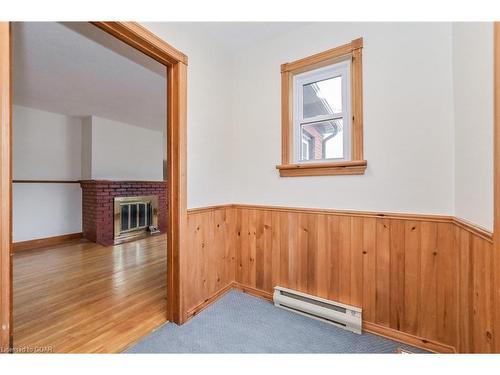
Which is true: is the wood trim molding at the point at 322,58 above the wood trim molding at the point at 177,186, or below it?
above

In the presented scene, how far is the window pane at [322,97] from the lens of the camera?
1.82m

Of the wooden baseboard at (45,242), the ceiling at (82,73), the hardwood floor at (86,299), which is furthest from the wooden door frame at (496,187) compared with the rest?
the wooden baseboard at (45,242)

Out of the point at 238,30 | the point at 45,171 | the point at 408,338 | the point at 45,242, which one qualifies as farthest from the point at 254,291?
the point at 45,171

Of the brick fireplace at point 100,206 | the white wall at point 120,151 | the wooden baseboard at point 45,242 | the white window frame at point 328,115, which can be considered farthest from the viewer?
the white wall at point 120,151

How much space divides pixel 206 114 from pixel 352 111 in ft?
3.82

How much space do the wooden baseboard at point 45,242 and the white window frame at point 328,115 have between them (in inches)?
174

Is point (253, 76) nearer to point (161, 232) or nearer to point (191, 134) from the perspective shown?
point (191, 134)

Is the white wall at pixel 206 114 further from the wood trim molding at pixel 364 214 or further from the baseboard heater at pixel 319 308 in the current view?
the baseboard heater at pixel 319 308

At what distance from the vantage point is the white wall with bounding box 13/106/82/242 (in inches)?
141

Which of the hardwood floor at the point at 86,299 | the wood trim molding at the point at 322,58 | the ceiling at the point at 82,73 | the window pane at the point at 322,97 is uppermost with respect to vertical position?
the ceiling at the point at 82,73

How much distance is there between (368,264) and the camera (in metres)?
1.61

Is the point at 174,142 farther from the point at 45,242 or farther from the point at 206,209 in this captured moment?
the point at 45,242
